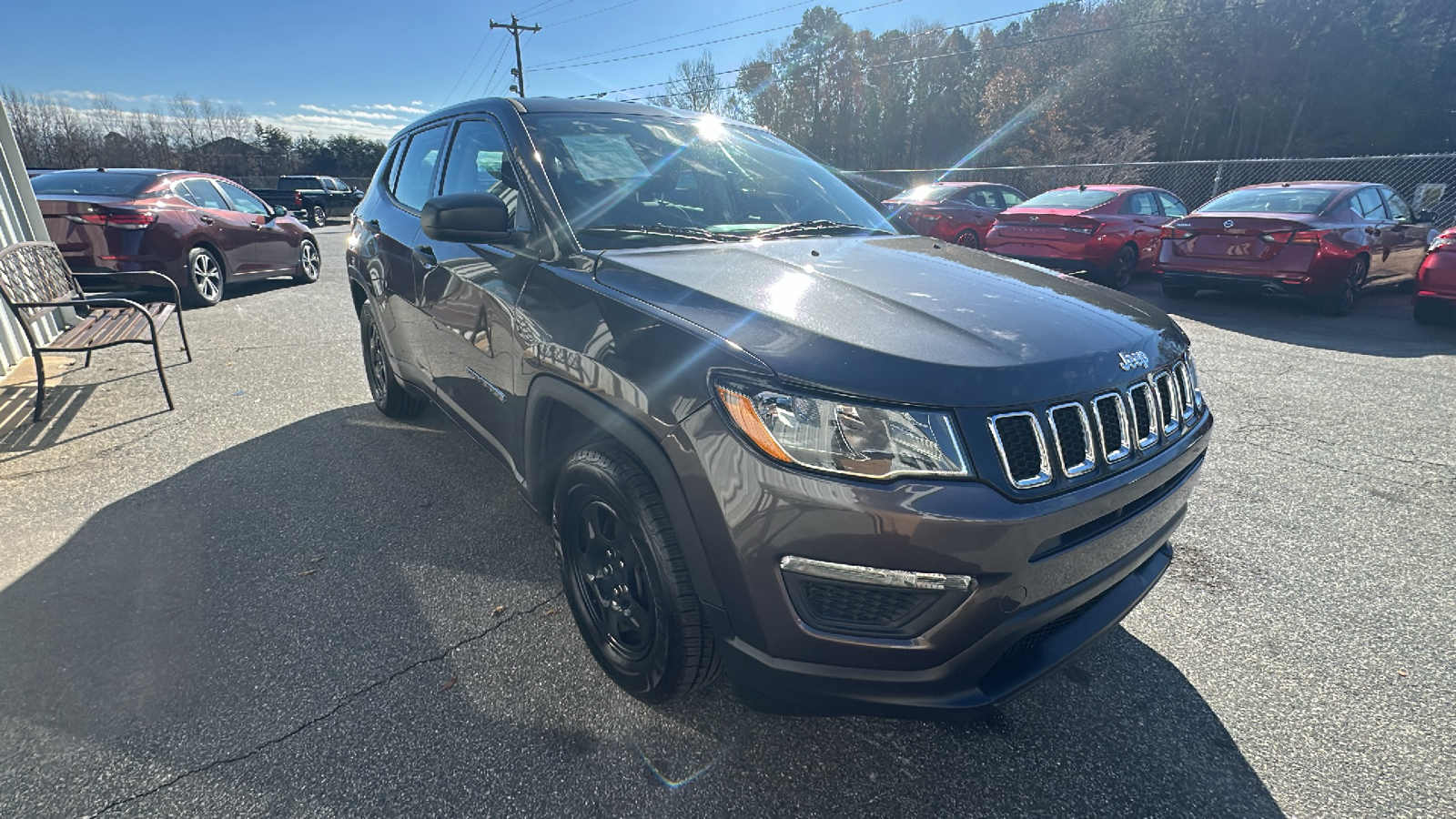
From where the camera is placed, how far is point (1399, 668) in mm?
2305

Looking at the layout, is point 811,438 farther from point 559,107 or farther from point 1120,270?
point 1120,270

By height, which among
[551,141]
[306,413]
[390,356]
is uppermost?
[551,141]

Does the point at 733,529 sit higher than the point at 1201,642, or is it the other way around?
the point at 733,529

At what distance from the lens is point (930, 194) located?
39.1ft

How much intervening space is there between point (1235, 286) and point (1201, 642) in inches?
281

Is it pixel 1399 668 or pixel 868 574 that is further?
pixel 1399 668

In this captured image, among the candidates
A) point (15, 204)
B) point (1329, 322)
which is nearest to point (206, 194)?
point (15, 204)

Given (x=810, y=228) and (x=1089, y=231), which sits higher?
(x=810, y=228)

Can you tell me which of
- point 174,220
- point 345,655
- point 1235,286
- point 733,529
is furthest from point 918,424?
point 174,220

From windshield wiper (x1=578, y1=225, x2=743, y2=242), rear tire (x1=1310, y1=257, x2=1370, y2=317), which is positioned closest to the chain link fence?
rear tire (x1=1310, y1=257, x2=1370, y2=317)

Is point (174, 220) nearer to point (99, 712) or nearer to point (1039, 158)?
point (99, 712)

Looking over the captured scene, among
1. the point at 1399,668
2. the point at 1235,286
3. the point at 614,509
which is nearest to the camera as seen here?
the point at 614,509

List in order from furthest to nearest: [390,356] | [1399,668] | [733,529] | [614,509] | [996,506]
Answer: [390,356] → [1399,668] → [614,509] → [733,529] → [996,506]

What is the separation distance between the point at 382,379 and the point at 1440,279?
9516 mm
